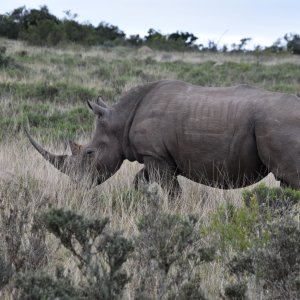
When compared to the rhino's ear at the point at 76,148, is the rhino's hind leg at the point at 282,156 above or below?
above

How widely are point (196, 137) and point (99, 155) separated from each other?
1310 millimetres

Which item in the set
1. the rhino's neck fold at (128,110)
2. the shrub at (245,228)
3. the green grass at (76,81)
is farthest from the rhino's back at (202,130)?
the green grass at (76,81)

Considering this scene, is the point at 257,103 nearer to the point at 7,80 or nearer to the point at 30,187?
the point at 30,187

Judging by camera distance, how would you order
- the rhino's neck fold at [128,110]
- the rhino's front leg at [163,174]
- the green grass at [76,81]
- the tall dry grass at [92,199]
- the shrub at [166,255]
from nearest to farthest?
1. the shrub at [166,255]
2. the tall dry grass at [92,199]
3. the rhino's front leg at [163,174]
4. the rhino's neck fold at [128,110]
5. the green grass at [76,81]

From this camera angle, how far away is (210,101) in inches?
245

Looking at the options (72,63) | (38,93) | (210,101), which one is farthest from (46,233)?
(72,63)

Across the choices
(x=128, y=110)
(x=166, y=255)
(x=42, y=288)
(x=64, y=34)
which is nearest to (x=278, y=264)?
(x=166, y=255)

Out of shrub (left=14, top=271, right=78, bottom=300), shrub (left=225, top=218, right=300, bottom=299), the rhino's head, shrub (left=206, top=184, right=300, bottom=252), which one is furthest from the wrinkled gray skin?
shrub (left=14, top=271, right=78, bottom=300)

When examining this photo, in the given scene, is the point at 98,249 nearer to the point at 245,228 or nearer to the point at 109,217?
the point at 109,217

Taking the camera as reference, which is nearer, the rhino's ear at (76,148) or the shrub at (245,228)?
the shrub at (245,228)

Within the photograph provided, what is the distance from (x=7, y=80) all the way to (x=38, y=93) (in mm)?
1420

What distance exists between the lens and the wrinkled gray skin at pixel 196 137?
5645mm

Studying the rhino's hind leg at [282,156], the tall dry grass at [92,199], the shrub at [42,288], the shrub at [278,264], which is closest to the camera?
the shrub at [42,288]

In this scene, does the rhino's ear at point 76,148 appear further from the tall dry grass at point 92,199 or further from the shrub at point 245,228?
the shrub at point 245,228
